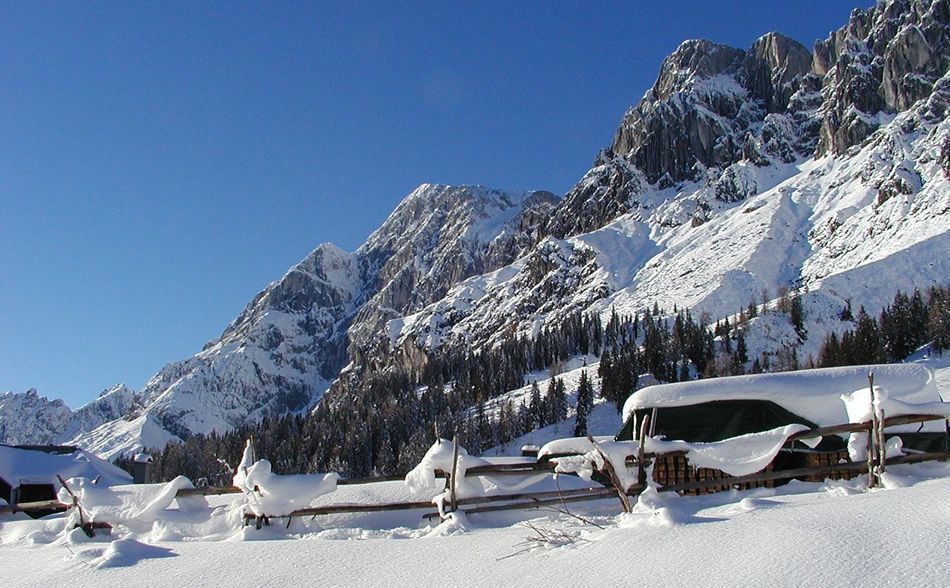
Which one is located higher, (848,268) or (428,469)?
(848,268)

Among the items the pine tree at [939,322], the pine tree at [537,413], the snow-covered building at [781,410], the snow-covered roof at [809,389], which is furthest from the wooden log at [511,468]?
the pine tree at [939,322]

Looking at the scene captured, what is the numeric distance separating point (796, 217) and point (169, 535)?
200658mm

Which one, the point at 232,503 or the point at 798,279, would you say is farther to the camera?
the point at 798,279

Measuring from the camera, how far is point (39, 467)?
29344 mm

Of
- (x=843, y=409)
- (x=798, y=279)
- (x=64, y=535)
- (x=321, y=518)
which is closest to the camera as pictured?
(x=321, y=518)

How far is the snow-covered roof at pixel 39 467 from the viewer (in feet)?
93.4

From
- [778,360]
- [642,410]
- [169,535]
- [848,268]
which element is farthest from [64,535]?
[848,268]

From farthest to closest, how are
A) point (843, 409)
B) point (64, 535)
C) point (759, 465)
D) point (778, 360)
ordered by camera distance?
1. point (778, 360)
2. point (843, 409)
3. point (64, 535)
4. point (759, 465)

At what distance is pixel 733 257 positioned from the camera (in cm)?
18438

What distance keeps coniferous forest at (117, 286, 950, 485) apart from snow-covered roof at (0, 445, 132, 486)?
70147 millimetres

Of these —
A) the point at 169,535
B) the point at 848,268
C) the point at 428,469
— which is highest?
the point at 848,268

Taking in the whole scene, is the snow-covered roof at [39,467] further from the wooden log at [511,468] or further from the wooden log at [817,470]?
the wooden log at [817,470]

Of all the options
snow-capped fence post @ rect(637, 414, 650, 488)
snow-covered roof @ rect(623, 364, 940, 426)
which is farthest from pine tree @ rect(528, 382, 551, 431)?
snow-capped fence post @ rect(637, 414, 650, 488)

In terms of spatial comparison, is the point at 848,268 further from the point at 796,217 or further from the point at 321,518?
the point at 321,518
